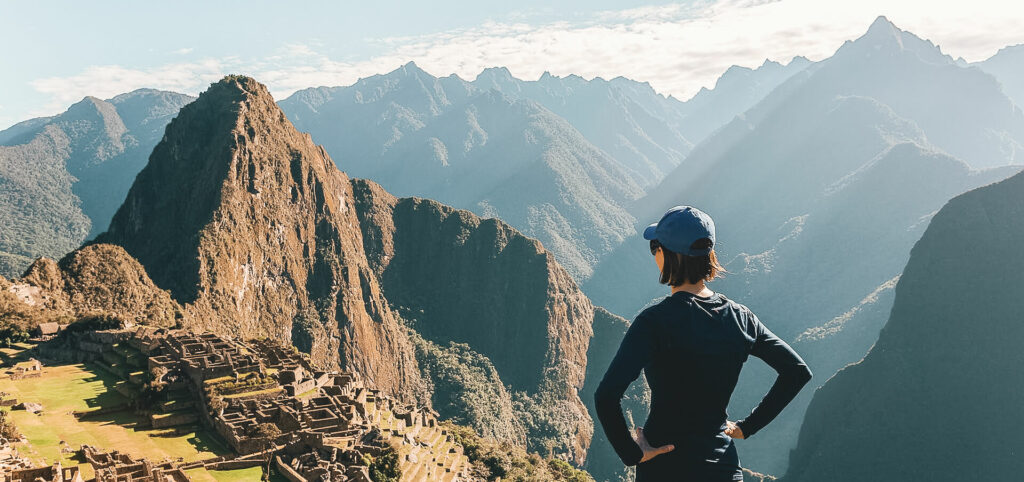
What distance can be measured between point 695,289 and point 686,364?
66 cm

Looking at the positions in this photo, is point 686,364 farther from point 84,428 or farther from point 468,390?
point 468,390

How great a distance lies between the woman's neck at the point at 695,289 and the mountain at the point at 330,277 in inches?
3070

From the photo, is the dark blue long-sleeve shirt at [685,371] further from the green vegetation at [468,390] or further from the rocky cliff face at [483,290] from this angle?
the rocky cliff face at [483,290]

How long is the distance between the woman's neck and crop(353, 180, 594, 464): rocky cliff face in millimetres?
145628

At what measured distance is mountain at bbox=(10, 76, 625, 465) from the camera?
99.0 metres

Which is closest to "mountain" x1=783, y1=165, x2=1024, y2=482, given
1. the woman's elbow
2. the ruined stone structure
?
the ruined stone structure

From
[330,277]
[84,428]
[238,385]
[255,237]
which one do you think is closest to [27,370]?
[84,428]

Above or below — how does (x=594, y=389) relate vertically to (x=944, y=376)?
below

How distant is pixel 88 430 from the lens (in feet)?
122

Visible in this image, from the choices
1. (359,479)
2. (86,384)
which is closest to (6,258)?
(86,384)

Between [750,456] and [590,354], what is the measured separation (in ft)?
158

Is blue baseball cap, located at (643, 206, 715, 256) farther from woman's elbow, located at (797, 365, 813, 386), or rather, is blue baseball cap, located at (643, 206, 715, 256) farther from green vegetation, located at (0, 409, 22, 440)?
green vegetation, located at (0, 409, 22, 440)

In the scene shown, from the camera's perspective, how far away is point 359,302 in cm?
13325

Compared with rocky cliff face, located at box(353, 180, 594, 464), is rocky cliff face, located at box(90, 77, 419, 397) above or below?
above
